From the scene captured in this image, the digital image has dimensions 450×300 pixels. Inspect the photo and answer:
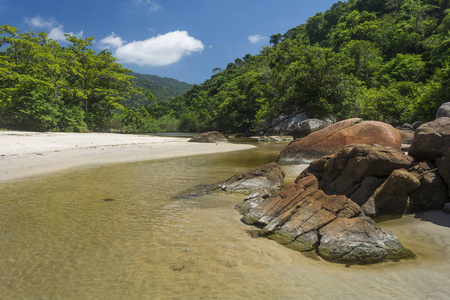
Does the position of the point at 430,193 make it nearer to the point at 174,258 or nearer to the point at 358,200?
the point at 358,200

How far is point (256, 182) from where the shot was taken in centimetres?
884

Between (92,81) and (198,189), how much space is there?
35.9 m

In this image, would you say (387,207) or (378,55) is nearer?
(387,207)

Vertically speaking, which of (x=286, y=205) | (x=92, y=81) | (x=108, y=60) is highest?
(x=108, y=60)

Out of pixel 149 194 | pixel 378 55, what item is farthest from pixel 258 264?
pixel 378 55

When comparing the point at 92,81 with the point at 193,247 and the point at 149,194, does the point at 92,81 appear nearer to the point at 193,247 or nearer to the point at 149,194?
the point at 149,194

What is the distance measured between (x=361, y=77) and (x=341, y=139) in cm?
4347

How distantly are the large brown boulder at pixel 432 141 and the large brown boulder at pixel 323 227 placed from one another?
10.0ft

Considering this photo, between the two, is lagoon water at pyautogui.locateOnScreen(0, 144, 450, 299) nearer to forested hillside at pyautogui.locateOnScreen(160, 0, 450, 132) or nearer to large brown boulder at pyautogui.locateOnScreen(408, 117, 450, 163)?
large brown boulder at pyautogui.locateOnScreen(408, 117, 450, 163)

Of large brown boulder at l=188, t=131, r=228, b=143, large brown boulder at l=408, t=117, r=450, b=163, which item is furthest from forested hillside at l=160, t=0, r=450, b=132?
large brown boulder at l=408, t=117, r=450, b=163

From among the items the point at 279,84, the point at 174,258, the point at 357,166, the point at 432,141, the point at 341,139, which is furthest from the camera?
the point at 279,84

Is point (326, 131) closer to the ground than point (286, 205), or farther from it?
farther from it

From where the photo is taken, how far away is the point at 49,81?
31.0 m

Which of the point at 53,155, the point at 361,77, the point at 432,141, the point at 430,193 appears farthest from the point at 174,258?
the point at 361,77
